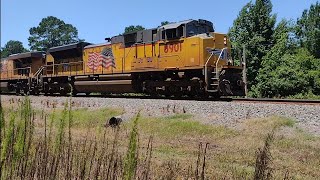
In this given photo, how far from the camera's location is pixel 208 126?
10594 mm

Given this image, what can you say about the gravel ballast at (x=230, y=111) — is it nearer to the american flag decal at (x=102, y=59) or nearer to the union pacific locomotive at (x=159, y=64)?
the union pacific locomotive at (x=159, y=64)

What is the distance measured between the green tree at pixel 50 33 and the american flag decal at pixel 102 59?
295ft

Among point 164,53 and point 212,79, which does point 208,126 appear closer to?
point 212,79

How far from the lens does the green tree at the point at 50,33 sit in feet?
356

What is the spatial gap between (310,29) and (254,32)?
26.6m

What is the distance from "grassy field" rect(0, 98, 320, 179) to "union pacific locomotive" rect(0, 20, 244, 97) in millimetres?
4951

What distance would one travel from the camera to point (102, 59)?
22.4 metres

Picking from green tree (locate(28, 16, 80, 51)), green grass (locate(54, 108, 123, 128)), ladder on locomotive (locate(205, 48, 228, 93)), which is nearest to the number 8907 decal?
ladder on locomotive (locate(205, 48, 228, 93))

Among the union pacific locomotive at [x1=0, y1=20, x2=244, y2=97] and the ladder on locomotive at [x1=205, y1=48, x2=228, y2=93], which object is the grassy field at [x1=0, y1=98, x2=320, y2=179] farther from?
the union pacific locomotive at [x1=0, y1=20, x2=244, y2=97]

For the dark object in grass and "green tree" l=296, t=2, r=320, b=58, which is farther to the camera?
"green tree" l=296, t=2, r=320, b=58

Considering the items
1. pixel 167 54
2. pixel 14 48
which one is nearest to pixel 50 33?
pixel 14 48

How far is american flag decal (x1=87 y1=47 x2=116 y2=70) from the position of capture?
21.5 metres

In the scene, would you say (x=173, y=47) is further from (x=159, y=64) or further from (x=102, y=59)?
(x=102, y=59)

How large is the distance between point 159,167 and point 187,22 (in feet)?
40.2
